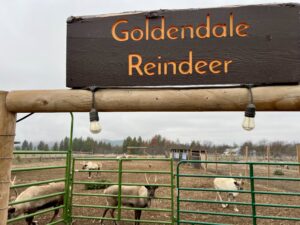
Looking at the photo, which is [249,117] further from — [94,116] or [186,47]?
[94,116]

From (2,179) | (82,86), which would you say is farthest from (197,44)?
(2,179)

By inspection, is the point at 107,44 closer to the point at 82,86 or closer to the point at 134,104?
the point at 82,86

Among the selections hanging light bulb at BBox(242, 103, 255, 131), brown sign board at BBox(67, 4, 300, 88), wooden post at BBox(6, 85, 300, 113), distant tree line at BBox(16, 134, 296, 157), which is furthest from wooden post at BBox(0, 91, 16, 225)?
distant tree line at BBox(16, 134, 296, 157)

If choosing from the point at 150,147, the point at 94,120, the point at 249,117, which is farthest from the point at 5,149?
the point at 150,147

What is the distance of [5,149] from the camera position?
7.45ft

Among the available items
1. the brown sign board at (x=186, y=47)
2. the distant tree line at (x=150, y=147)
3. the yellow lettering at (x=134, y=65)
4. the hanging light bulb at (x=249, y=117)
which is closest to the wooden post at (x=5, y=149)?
the brown sign board at (x=186, y=47)

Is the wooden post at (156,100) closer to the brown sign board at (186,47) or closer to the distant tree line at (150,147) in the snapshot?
the brown sign board at (186,47)

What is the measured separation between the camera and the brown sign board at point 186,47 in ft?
6.59

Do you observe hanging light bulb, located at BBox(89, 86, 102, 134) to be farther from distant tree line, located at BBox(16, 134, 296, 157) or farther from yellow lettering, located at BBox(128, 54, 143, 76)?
distant tree line, located at BBox(16, 134, 296, 157)

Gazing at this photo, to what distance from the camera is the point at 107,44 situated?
2.22 metres

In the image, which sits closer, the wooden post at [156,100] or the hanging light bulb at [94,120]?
the wooden post at [156,100]

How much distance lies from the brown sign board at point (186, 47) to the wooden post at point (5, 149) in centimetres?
57

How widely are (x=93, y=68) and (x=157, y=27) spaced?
0.58 meters

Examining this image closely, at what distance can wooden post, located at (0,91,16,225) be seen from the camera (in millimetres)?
2244
